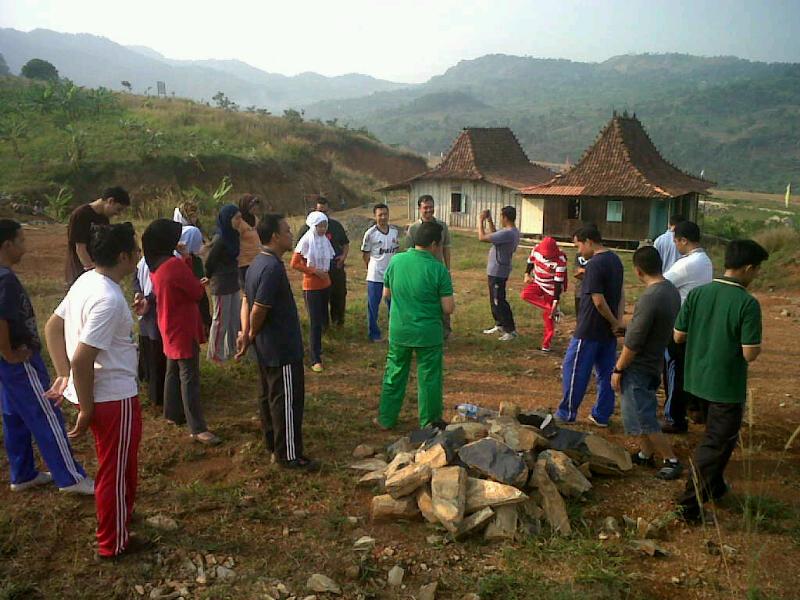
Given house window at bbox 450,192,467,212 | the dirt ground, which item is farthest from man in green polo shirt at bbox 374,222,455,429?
house window at bbox 450,192,467,212

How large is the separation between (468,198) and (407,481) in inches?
835

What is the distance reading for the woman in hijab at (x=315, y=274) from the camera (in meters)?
6.84

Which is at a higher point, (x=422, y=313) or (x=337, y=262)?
(x=337, y=262)

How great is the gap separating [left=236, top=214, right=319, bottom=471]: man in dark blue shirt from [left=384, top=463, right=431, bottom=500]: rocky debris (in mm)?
807

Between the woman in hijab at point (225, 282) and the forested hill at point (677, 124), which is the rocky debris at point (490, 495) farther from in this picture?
the forested hill at point (677, 124)

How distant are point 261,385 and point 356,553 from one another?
4.94 feet

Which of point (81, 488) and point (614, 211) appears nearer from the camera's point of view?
point (81, 488)

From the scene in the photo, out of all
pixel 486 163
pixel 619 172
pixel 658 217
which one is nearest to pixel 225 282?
pixel 619 172

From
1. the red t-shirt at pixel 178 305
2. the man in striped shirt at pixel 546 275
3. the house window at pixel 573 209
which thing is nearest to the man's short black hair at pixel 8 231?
the red t-shirt at pixel 178 305

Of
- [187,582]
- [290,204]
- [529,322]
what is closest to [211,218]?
[290,204]

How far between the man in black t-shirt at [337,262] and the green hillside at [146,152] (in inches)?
576

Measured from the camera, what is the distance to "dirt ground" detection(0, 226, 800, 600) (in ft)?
10.8

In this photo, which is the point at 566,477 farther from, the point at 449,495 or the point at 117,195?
the point at 117,195

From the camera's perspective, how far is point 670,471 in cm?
440
